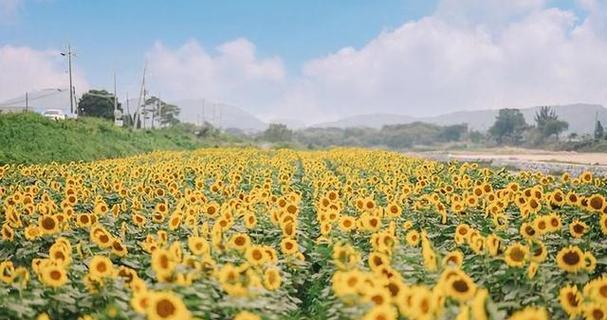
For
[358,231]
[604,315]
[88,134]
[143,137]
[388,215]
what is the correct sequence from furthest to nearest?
1. [143,137]
2. [88,134]
3. [388,215]
4. [358,231]
5. [604,315]

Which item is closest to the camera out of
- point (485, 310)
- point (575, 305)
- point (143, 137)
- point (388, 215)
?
point (485, 310)

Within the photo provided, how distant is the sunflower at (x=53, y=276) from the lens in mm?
3836

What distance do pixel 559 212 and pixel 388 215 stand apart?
5.40ft

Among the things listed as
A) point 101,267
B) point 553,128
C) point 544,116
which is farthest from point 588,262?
point 544,116

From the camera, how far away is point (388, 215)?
6.16m

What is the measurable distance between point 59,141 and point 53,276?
19381mm

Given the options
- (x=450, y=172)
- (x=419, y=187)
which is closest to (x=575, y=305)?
(x=419, y=187)

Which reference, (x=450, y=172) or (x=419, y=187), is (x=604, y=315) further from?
(x=450, y=172)

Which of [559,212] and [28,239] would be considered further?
[559,212]

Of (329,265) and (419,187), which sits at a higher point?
(419,187)

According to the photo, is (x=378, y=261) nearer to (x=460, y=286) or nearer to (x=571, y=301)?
(x=460, y=286)

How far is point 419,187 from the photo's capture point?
8.27 metres

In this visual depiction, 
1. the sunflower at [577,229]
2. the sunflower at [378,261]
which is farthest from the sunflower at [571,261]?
the sunflower at [378,261]

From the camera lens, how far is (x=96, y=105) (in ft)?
178
